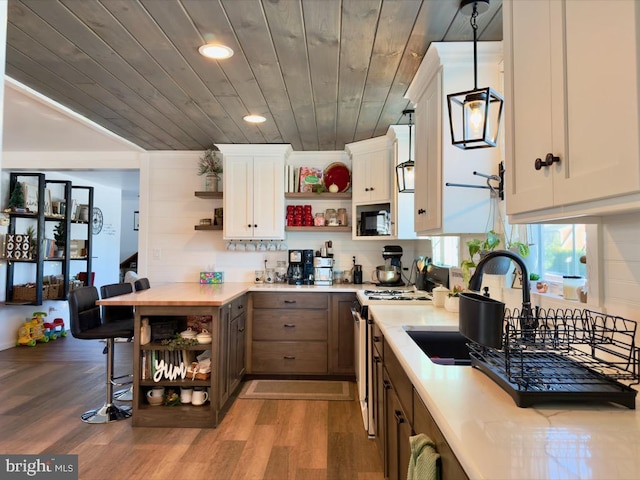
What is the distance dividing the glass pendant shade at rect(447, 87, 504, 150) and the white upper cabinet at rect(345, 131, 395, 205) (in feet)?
6.26

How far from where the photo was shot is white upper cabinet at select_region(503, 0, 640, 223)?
Answer: 2.41ft

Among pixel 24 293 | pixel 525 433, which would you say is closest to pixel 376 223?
pixel 525 433

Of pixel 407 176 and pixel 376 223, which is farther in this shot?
pixel 376 223

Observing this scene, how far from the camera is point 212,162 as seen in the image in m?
4.19

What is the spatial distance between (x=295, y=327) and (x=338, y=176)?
1732mm

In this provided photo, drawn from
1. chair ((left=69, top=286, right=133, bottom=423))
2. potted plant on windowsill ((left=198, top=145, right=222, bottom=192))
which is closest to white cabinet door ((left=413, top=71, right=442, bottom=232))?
chair ((left=69, top=286, right=133, bottom=423))

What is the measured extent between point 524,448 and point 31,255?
5704mm

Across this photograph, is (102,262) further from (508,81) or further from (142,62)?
(508,81)

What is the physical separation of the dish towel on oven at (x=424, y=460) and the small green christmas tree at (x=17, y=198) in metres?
5.47

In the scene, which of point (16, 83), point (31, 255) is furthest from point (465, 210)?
point (31, 255)

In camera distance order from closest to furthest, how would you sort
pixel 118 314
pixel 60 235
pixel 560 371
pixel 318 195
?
pixel 560 371
pixel 118 314
pixel 318 195
pixel 60 235

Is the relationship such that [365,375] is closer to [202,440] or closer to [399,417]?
[202,440]

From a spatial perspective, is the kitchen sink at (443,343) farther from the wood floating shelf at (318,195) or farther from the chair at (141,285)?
the chair at (141,285)

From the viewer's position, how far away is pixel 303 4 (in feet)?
5.72
